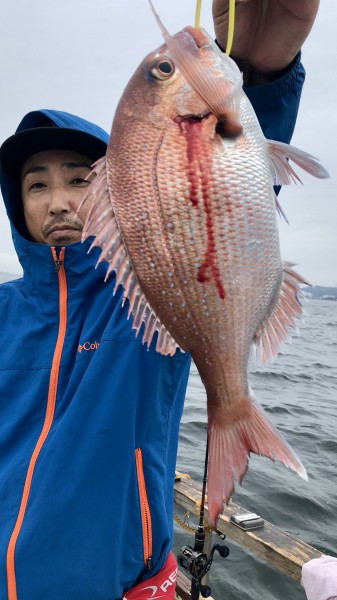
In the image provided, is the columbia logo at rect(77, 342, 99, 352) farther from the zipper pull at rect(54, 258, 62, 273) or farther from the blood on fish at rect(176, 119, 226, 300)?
the blood on fish at rect(176, 119, 226, 300)

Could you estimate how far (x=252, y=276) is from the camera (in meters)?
1.37

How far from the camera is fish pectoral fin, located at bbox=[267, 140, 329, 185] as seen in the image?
140 cm

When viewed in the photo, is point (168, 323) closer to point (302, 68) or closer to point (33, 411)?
point (33, 411)

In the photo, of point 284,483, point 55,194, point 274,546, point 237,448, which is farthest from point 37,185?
point 284,483

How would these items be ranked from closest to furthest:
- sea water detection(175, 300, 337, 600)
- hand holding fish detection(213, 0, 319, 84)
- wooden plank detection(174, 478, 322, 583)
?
hand holding fish detection(213, 0, 319, 84), wooden plank detection(174, 478, 322, 583), sea water detection(175, 300, 337, 600)

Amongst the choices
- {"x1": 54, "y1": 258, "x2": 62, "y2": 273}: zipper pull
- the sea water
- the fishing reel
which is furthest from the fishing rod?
{"x1": 54, "y1": 258, "x2": 62, "y2": 273}: zipper pull

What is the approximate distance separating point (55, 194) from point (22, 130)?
18.5 inches

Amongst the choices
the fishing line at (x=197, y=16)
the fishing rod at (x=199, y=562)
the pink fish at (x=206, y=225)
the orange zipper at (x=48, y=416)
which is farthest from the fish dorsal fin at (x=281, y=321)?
the fishing rod at (x=199, y=562)

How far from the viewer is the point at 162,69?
1.44 m

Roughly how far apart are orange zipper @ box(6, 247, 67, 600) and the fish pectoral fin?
50.2 inches

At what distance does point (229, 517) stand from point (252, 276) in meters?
3.46

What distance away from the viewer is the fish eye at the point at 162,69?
56.1 inches

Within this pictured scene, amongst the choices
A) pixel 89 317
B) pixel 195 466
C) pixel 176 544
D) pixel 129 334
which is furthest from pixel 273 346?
pixel 195 466

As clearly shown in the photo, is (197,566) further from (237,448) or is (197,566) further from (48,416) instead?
(237,448)
